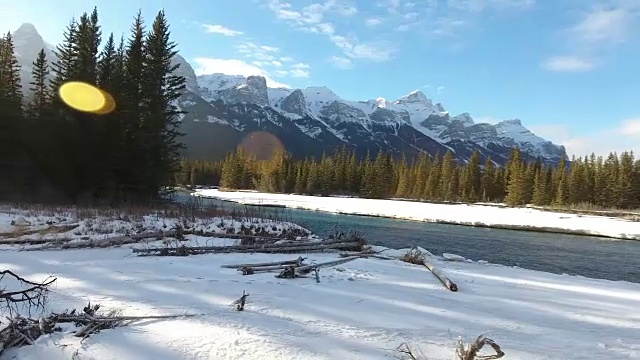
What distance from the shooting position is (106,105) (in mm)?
32656

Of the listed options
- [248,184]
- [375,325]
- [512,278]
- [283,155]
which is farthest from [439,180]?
[375,325]

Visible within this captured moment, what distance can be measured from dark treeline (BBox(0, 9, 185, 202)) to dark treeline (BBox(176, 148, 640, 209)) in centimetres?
6942

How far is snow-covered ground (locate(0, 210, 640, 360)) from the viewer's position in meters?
5.46

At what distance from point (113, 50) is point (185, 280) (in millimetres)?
36700

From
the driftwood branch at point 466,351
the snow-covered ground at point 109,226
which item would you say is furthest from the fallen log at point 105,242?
the driftwood branch at point 466,351

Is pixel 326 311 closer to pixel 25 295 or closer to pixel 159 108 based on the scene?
pixel 25 295

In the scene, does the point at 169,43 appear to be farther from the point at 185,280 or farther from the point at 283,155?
the point at 283,155

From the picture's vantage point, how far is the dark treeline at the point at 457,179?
81.8 metres

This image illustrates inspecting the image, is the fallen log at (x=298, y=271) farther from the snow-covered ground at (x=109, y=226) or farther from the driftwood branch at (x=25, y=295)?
the snow-covered ground at (x=109, y=226)

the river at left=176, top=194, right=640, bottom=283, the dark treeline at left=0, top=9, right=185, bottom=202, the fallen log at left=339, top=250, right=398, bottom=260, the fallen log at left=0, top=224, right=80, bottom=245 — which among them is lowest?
the river at left=176, top=194, right=640, bottom=283

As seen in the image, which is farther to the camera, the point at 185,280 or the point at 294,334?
the point at 185,280

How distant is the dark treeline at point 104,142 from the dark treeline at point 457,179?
69425mm

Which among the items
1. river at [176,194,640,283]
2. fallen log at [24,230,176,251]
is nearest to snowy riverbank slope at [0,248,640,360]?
fallen log at [24,230,176,251]

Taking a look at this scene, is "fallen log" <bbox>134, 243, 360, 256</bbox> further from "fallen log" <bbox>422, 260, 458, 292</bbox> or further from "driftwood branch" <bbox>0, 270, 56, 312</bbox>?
"driftwood branch" <bbox>0, 270, 56, 312</bbox>
